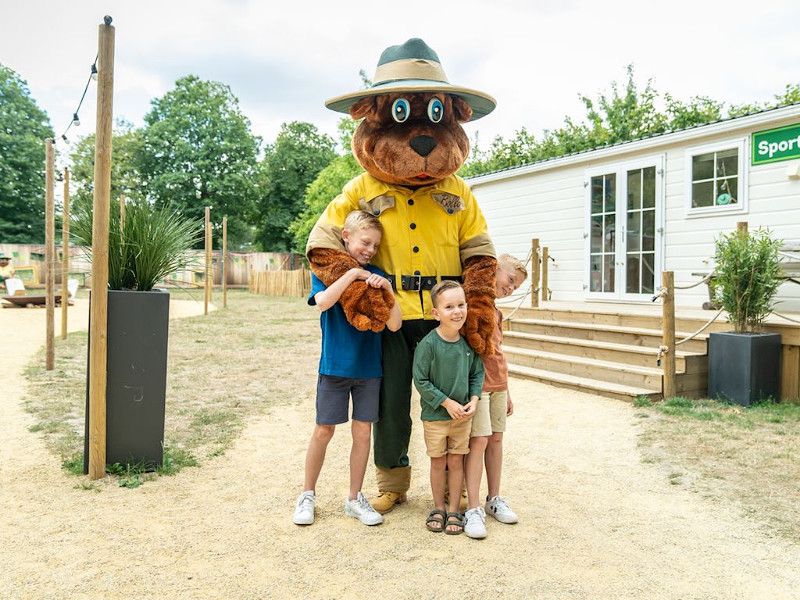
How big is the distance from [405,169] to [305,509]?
1.63m

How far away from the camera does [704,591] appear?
7.72 feet

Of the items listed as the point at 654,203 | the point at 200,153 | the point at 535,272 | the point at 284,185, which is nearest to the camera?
the point at 535,272

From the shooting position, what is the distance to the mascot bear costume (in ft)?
9.71

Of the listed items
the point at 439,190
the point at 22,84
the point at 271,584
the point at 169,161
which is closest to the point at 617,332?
the point at 439,190

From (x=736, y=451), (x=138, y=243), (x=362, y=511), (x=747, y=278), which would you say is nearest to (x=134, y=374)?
(x=138, y=243)

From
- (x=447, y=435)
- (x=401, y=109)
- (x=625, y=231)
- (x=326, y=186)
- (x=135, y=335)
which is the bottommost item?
(x=447, y=435)

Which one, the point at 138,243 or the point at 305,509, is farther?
the point at 138,243

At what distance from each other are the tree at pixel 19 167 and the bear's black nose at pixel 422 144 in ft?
106

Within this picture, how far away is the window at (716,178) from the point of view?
312 inches

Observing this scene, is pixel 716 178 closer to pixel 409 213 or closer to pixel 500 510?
pixel 409 213

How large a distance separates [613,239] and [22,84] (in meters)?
35.1

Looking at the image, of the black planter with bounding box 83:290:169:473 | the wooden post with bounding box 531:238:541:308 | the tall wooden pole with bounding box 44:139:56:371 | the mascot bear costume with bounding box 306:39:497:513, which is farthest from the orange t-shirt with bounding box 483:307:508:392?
the wooden post with bounding box 531:238:541:308

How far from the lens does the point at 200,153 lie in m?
32.1

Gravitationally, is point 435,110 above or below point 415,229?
above
